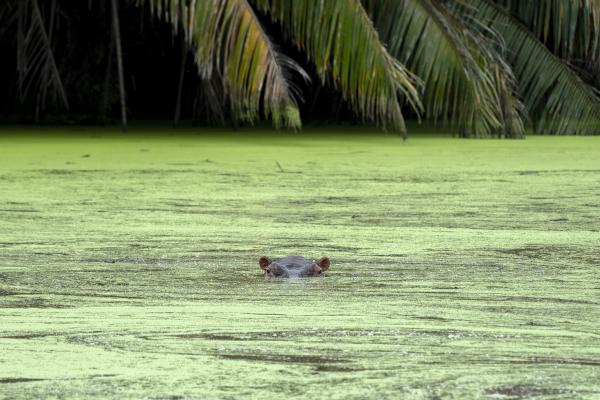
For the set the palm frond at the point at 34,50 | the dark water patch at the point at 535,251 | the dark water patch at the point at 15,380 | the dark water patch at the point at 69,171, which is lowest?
the dark water patch at the point at 69,171

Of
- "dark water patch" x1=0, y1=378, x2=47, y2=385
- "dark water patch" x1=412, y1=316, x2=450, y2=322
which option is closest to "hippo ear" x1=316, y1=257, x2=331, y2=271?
"dark water patch" x1=412, y1=316, x2=450, y2=322

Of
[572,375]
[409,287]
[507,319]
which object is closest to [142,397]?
[572,375]

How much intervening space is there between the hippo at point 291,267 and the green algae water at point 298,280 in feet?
0.10

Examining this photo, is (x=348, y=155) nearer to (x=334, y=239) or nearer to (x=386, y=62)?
(x=386, y=62)

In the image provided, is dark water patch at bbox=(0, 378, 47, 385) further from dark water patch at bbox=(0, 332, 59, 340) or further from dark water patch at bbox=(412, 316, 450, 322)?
dark water patch at bbox=(412, 316, 450, 322)

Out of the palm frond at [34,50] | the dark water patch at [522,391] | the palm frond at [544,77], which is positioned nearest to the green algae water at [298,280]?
the dark water patch at [522,391]

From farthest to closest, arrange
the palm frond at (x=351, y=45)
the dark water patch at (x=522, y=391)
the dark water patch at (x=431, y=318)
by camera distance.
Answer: the palm frond at (x=351, y=45) → the dark water patch at (x=431, y=318) → the dark water patch at (x=522, y=391)

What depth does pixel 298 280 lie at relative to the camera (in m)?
3.35

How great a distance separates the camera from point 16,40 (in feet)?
31.1

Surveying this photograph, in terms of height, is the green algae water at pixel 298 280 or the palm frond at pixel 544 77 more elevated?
the palm frond at pixel 544 77

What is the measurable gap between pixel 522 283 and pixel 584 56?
256 inches

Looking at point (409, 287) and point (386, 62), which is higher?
point (386, 62)

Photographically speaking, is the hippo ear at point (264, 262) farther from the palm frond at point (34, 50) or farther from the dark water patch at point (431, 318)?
the palm frond at point (34, 50)

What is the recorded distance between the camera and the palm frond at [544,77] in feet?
29.6
